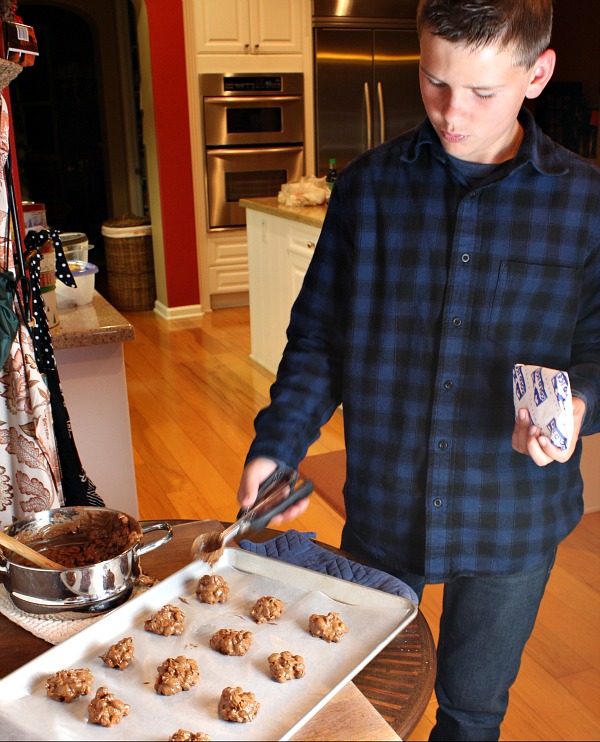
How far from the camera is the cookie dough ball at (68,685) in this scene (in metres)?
0.92

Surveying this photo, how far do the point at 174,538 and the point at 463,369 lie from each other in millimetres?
529

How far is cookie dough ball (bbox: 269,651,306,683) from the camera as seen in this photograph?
3.12 ft

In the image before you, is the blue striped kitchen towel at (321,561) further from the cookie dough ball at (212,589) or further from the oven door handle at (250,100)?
the oven door handle at (250,100)

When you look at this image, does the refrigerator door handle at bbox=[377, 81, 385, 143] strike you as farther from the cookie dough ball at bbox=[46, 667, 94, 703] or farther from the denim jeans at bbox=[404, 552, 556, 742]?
the cookie dough ball at bbox=[46, 667, 94, 703]

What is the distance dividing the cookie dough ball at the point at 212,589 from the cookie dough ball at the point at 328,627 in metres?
0.14

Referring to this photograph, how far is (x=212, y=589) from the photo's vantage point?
1113 mm

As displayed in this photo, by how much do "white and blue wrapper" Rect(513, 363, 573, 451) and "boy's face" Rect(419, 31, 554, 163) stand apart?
326 mm

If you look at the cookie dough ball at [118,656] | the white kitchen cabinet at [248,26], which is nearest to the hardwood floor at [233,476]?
the cookie dough ball at [118,656]

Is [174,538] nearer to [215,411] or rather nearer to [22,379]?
Result: [22,379]

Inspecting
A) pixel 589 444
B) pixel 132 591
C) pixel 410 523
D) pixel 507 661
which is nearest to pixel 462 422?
pixel 410 523

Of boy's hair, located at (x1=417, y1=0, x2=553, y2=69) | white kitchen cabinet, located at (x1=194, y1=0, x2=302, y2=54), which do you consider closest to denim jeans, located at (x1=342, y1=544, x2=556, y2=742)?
boy's hair, located at (x1=417, y1=0, x2=553, y2=69)

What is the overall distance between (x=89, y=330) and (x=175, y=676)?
56.4 inches

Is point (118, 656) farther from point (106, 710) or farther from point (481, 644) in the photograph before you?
point (481, 644)

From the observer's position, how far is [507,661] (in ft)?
4.46
